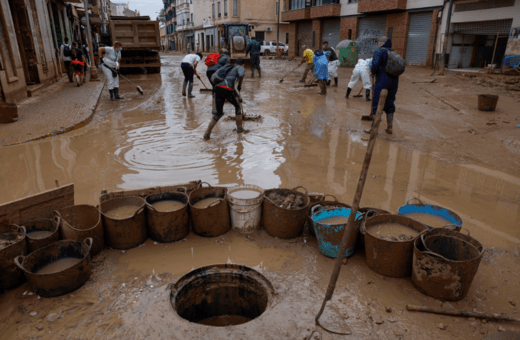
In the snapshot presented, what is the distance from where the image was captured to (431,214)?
357 centimetres

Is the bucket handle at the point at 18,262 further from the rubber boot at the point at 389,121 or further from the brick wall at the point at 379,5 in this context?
the brick wall at the point at 379,5

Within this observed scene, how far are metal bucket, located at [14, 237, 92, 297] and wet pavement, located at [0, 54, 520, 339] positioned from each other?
9 cm

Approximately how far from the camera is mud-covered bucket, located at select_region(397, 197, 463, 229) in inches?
135

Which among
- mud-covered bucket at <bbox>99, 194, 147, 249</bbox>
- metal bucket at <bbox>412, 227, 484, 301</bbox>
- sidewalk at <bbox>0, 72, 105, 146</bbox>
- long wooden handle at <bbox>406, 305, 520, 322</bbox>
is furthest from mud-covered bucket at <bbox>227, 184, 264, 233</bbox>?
sidewalk at <bbox>0, 72, 105, 146</bbox>

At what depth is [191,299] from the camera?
2988 millimetres

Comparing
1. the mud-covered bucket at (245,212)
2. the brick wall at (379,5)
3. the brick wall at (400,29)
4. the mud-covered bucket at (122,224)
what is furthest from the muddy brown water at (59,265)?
the brick wall at (379,5)

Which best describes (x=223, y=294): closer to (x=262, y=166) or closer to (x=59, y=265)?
(x=59, y=265)

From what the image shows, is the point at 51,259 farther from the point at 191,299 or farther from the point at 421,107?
the point at 421,107

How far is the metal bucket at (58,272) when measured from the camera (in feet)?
8.98

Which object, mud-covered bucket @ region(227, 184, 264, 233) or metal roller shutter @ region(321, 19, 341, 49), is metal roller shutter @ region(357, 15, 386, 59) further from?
mud-covered bucket @ region(227, 184, 264, 233)

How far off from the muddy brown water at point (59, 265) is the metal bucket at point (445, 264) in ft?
9.30

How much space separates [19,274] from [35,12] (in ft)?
43.3

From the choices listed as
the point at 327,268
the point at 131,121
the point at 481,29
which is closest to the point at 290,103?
the point at 131,121

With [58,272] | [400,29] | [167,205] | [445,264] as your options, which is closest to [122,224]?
[167,205]
